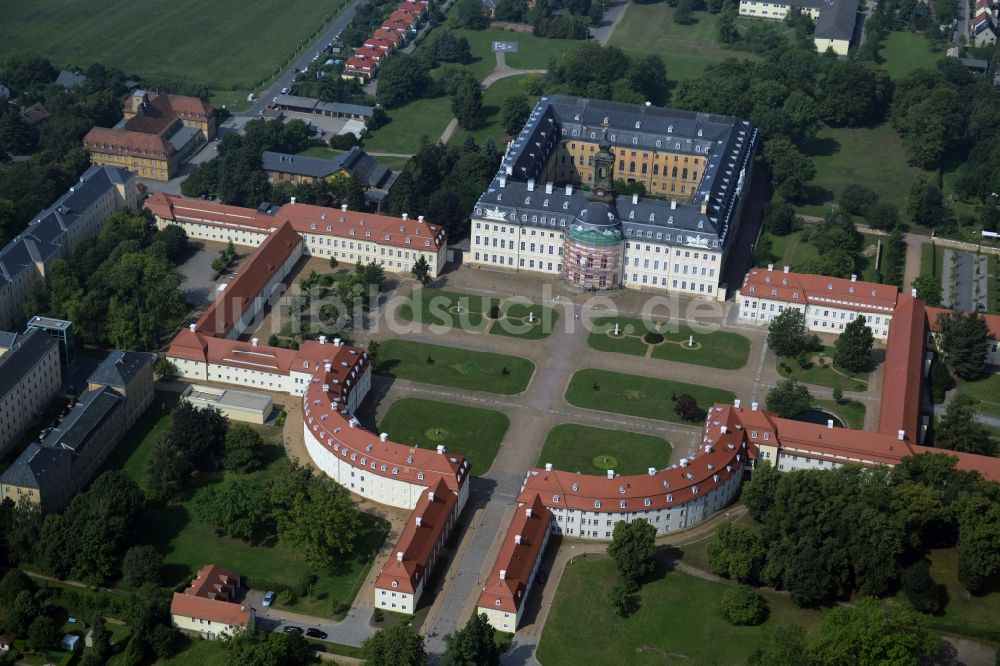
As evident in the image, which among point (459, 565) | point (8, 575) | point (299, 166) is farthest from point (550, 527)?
point (299, 166)

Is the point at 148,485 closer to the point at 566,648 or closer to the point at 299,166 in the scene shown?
the point at 566,648

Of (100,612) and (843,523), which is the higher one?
(843,523)

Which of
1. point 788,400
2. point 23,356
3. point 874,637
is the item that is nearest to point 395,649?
point 874,637

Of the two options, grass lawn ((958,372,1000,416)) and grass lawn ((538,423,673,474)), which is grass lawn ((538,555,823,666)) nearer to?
grass lawn ((538,423,673,474))

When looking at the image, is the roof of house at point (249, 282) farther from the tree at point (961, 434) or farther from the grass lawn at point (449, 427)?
the tree at point (961, 434)

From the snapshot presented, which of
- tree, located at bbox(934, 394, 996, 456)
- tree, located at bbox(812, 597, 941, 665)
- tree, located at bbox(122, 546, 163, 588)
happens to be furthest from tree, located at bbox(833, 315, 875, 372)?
tree, located at bbox(122, 546, 163, 588)

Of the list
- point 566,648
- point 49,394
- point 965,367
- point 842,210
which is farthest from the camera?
point 842,210

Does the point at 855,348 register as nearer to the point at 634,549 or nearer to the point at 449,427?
the point at 634,549
